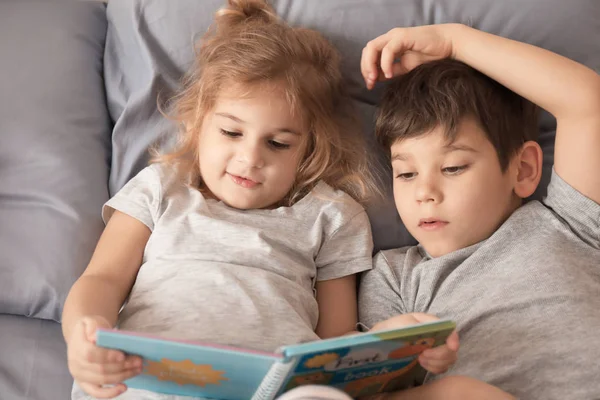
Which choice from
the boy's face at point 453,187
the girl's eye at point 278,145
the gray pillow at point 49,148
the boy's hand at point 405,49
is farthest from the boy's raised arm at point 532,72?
the gray pillow at point 49,148

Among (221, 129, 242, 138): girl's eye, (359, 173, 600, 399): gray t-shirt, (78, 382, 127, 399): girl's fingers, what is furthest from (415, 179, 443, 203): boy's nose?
(78, 382, 127, 399): girl's fingers

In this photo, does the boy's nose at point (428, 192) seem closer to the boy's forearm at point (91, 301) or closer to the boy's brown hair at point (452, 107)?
the boy's brown hair at point (452, 107)

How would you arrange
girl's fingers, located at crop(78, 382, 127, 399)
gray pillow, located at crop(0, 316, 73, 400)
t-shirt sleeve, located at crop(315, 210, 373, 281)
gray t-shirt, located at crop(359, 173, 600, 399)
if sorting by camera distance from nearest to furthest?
girl's fingers, located at crop(78, 382, 127, 399) → gray t-shirt, located at crop(359, 173, 600, 399) → gray pillow, located at crop(0, 316, 73, 400) → t-shirt sleeve, located at crop(315, 210, 373, 281)

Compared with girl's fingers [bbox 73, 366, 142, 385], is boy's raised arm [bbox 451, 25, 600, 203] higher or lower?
higher

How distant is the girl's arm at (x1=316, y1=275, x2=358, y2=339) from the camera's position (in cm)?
120

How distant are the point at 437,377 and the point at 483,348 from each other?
91 millimetres

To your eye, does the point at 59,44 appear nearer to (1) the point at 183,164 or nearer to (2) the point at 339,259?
(1) the point at 183,164

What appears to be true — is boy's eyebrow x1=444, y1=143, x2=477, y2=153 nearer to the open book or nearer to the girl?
the girl

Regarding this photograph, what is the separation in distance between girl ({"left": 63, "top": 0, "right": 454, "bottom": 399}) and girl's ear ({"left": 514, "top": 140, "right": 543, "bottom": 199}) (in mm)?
271

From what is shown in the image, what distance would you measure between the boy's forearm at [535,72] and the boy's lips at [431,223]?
266 mm

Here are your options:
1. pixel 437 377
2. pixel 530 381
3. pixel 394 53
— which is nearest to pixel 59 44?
pixel 394 53

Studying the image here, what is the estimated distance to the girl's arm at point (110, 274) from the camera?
1044 mm

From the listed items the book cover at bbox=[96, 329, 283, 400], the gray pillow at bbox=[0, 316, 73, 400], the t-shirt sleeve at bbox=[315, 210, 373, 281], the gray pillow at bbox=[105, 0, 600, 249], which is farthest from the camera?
the gray pillow at bbox=[105, 0, 600, 249]

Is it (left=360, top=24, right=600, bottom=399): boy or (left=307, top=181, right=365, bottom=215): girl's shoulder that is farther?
(left=307, top=181, right=365, bottom=215): girl's shoulder
